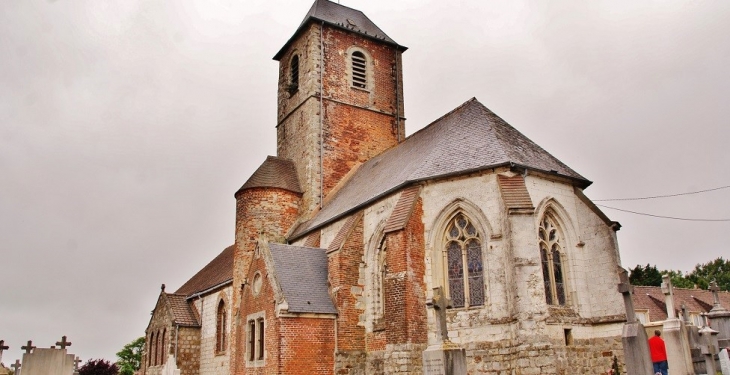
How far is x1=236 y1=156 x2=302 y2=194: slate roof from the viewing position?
25031mm

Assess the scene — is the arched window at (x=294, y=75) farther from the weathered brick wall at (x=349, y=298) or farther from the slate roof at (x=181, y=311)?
the slate roof at (x=181, y=311)

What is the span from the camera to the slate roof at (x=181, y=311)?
2882cm

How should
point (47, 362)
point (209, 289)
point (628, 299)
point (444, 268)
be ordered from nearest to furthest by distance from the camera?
point (628, 299) → point (47, 362) → point (444, 268) → point (209, 289)

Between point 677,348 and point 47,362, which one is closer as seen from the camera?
point 677,348

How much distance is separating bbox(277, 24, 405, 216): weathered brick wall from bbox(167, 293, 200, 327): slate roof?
29.0ft

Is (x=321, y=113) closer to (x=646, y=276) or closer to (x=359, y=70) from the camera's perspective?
(x=359, y=70)

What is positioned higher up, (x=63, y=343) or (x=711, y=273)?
(x=711, y=273)

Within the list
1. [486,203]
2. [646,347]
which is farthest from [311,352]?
[646,347]

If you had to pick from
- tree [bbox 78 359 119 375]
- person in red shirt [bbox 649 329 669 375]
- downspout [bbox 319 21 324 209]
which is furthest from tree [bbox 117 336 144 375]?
person in red shirt [bbox 649 329 669 375]

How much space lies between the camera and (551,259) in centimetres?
1627

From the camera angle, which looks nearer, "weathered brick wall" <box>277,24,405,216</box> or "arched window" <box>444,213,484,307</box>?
"arched window" <box>444,213,484,307</box>

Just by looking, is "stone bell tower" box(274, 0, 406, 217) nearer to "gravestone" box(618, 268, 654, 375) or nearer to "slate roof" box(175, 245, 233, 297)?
"slate roof" box(175, 245, 233, 297)

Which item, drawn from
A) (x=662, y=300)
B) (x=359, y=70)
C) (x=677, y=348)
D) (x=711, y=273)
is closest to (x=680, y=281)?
(x=711, y=273)

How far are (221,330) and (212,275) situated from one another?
469 centimetres
